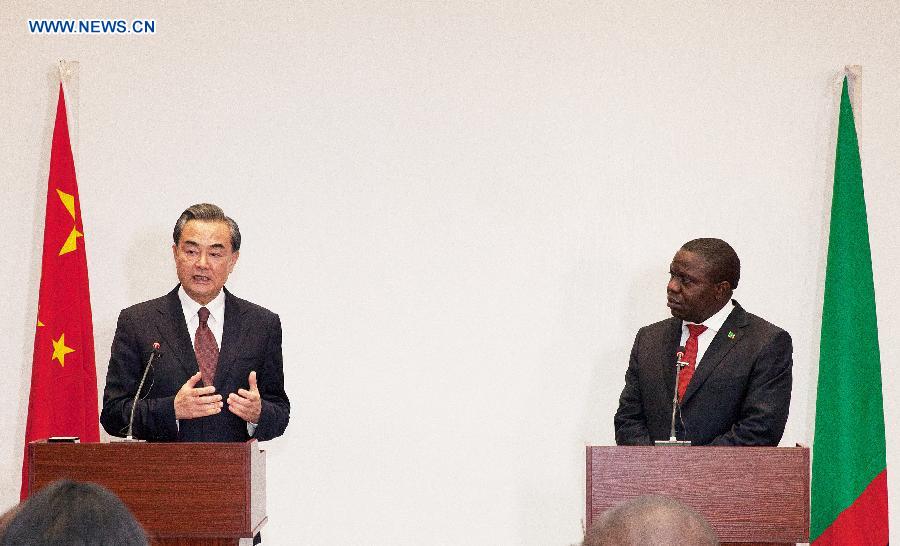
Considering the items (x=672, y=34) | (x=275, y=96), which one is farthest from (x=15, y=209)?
(x=672, y=34)

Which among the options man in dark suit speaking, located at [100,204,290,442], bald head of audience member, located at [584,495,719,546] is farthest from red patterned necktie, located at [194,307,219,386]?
bald head of audience member, located at [584,495,719,546]

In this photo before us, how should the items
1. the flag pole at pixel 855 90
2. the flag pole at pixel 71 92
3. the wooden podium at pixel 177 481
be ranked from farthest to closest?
the flag pole at pixel 71 92 < the flag pole at pixel 855 90 < the wooden podium at pixel 177 481

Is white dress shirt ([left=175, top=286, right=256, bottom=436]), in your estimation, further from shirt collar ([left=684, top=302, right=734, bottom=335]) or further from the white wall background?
shirt collar ([left=684, top=302, right=734, bottom=335])

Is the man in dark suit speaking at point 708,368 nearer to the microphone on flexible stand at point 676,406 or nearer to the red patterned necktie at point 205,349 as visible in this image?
the microphone on flexible stand at point 676,406

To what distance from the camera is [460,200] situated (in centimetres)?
561

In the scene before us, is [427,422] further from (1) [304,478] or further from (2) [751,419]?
(2) [751,419]

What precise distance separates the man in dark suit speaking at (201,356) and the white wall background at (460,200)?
1331 millimetres

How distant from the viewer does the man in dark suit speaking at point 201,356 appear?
3.94m

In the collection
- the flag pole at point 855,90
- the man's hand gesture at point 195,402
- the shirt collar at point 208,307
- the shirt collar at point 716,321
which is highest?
the flag pole at point 855,90

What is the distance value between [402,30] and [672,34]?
1272 millimetres

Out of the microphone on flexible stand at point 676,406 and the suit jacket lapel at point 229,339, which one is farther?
the suit jacket lapel at point 229,339

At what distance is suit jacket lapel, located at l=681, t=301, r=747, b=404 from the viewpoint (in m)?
4.23

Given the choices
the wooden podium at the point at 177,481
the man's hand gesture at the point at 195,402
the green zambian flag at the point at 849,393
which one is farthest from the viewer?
the green zambian flag at the point at 849,393

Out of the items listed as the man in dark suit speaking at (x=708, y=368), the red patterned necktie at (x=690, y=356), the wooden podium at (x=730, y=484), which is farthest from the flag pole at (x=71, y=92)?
the wooden podium at (x=730, y=484)
